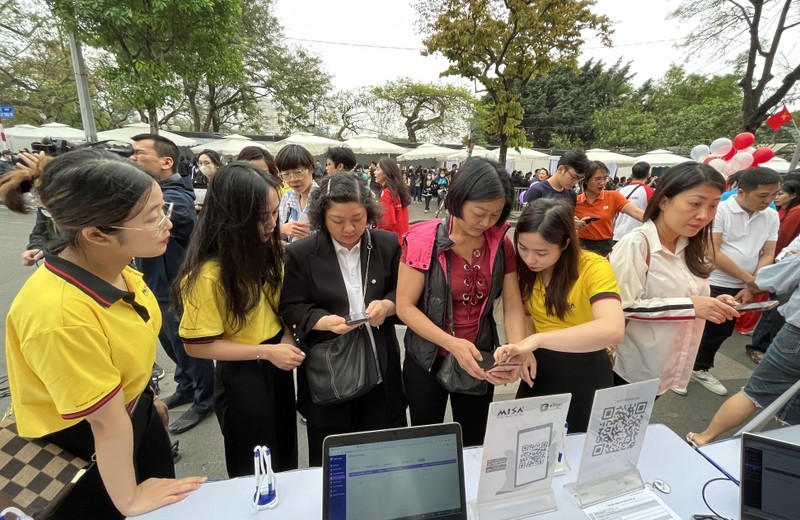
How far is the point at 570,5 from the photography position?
6320 mm

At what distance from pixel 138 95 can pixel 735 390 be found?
9792mm

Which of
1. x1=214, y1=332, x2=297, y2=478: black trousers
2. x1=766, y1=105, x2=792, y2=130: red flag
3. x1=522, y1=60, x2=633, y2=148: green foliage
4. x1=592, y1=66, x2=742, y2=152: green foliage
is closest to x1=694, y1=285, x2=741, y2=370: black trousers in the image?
x1=214, y1=332, x2=297, y2=478: black trousers

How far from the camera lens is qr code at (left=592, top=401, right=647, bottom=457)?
1.15 meters

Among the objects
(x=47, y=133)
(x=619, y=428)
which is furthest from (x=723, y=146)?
(x=47, y=133)

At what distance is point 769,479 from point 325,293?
154cm

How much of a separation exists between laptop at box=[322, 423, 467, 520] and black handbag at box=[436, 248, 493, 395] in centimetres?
55

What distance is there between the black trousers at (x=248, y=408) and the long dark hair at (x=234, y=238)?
9.1 inches

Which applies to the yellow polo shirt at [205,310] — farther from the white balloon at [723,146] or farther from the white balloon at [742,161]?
the white balloon at [723,146]

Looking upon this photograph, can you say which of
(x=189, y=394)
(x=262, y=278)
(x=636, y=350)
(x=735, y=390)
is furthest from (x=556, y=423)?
(x=735, y=390)

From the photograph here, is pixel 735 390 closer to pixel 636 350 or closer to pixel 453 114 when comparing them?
pixel 636 350

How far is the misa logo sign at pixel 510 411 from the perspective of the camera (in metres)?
1.01

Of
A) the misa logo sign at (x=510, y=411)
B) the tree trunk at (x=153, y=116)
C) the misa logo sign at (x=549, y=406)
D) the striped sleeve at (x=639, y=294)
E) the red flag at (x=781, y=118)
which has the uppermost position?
the red flag at (x=781, y=118)

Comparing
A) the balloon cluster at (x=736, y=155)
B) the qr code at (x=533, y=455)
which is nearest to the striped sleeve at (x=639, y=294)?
the qr code at (x=533, y=455)

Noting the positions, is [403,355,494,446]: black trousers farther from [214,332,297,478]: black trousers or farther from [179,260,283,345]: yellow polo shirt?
[179,260,283,345]: yellow polo shirt
